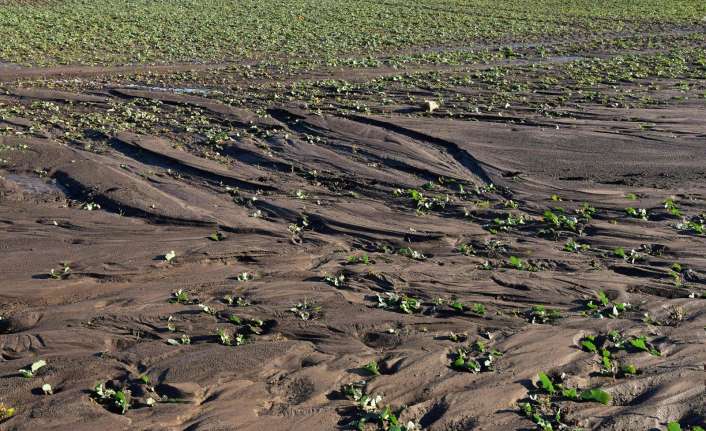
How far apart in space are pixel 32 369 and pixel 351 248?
→ 15.5 feet

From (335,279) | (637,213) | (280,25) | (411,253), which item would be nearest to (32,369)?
(335,279)

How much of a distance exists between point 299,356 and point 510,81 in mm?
15430

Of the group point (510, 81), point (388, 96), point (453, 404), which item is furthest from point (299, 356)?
point (510, 81)

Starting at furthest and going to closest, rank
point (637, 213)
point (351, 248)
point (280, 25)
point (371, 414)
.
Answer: point (280, 25) < point (637, 213) < point (351, 248) < point (371, 414)

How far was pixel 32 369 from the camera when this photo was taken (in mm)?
7266

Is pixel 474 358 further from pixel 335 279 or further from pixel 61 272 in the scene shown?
pixel 61 272

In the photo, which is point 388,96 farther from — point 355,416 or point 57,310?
point 355,416

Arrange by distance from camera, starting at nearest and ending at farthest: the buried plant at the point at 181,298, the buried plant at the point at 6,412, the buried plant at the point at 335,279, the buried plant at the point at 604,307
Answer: the buried plant at the point at 6,412, the buried plant at the point at 604,307, the buried plant at the point at 181,298, the buried plant at the point at 335,279

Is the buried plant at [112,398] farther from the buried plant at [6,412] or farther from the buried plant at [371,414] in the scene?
the buried plant at [371,414]

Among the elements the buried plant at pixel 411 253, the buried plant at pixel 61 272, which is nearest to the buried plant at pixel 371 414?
the buried plant at pixel 411 253

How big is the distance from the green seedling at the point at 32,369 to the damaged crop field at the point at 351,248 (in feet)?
0.13

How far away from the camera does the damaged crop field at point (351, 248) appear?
7.09 metres

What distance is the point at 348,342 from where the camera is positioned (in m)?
8.05

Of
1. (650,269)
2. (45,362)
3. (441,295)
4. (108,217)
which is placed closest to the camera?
(45,362)
